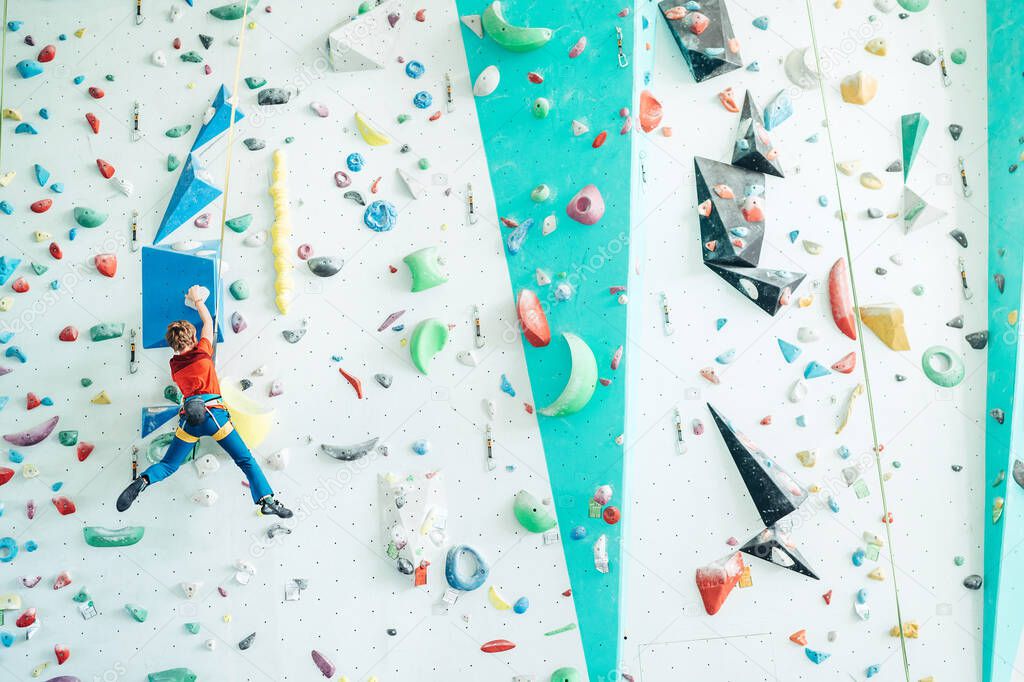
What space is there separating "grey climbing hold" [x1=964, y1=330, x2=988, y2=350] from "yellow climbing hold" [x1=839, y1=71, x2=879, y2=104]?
1.03 meters

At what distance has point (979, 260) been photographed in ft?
11.6

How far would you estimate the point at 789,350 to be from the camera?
342cm

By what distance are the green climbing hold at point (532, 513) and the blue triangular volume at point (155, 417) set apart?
1.34m

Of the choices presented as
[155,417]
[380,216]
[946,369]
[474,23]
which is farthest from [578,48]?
[155,417]

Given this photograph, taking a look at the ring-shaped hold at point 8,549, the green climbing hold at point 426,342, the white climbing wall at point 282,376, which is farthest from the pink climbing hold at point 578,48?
the ring-shaped hold at point 8,549

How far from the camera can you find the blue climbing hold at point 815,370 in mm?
3426

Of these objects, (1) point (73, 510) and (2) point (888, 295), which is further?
(2) point (888, 295)

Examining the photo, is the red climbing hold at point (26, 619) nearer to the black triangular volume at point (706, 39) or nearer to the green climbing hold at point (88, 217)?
the green climbing hold at point (88, 217)

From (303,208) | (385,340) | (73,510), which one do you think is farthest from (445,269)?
(73,510)

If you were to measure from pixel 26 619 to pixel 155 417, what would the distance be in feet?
2.82

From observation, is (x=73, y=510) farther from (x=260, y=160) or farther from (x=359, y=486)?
(x=260, y=160)

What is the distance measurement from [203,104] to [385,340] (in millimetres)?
1164

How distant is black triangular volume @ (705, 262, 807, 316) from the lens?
3.40 meters

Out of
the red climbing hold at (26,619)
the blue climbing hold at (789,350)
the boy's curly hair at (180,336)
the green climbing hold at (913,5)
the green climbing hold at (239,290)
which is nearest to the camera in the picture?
the boy's curly hair at (180,336)
